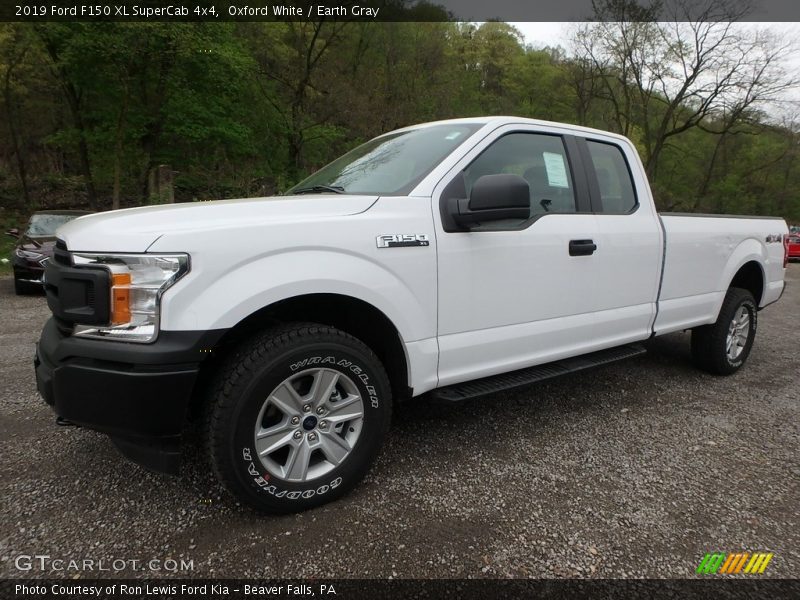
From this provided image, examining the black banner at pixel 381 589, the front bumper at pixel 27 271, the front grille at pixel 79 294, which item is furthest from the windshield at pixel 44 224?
the black banner at pixel 381 589

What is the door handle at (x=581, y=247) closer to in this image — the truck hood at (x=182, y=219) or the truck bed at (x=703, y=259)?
the truck bed at (x=703, y=259)

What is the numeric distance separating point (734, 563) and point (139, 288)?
267cm

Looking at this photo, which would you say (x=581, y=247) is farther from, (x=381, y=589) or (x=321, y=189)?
(x=381, y=589)

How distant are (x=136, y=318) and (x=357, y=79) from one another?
976 inches

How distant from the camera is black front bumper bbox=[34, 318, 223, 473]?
1.86 meters

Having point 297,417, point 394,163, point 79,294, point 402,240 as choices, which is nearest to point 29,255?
point 79,294

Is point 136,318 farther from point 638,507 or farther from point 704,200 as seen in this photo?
point 704,200

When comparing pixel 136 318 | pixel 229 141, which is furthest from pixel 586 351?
pixel 229 141

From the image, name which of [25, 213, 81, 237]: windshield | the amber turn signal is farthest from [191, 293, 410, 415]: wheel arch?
[25, 213, 81, 237]: windshield

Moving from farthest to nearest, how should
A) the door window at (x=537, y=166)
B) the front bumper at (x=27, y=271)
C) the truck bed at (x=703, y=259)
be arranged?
the front bumper at (x=27, y=271)
the truck bed at (x=703, y=259)
the door window at (x=537, y=166)

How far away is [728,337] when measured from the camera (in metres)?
4.37

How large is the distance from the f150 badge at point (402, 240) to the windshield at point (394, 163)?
27 cm

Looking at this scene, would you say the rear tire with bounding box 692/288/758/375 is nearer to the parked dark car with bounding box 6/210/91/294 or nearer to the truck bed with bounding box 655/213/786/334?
the truck bed with bounding box 655/213/786/334

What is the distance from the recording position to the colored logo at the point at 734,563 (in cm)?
200
